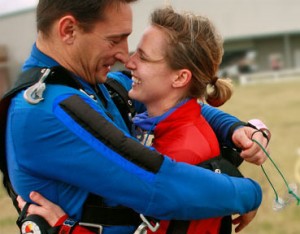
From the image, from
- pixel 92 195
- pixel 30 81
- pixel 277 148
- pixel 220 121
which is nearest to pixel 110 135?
pixel 92 195

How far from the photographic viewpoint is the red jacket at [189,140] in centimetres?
240

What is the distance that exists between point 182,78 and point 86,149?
75cm

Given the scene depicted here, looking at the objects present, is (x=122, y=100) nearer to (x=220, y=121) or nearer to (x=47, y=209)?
(x=220, y=121)

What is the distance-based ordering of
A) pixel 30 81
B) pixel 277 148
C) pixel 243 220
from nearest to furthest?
pixel 30 81, pixel 243 220, pixel 277 148

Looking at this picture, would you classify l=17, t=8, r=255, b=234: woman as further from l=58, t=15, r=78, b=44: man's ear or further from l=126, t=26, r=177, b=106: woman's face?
l=58, t=15, r=78, b=44: man's ear

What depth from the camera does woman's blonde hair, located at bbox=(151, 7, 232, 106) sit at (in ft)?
8.45

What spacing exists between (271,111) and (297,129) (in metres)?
4.41

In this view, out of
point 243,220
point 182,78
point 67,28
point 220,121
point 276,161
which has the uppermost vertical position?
point 67,28

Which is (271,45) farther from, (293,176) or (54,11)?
(54,11)

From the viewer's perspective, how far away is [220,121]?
2963 mm

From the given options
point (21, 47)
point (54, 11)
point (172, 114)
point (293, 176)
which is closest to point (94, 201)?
point (172, 114)

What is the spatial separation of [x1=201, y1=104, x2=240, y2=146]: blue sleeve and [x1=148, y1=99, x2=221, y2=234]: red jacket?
0.27 meters

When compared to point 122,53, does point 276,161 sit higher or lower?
lower

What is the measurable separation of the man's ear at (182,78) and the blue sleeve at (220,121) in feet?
1.28
